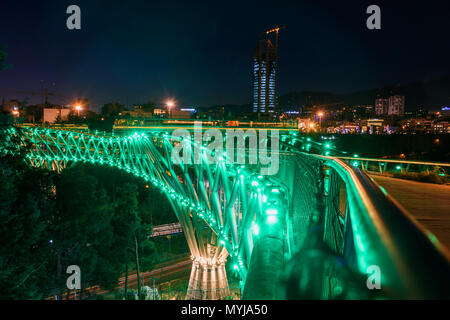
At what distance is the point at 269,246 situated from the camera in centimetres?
289

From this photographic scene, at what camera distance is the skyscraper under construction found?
114 meters

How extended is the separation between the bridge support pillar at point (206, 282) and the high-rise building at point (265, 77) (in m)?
95.5

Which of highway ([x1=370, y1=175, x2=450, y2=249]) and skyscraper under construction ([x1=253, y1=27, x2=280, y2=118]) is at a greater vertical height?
skyscraper under construction ([x1=253, y1=27, x2=280, y2=118])

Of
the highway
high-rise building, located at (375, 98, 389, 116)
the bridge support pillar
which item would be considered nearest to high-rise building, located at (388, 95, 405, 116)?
high-rise building, located at (375, 98, 389, 116)

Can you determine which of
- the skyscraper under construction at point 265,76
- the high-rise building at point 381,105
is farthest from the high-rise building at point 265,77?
the high-rise building at point 381,105

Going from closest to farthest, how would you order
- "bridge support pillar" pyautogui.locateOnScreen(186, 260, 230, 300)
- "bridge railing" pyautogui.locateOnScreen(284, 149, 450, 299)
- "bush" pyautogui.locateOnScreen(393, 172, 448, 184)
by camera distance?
"bridge railing" pyautogui.locateOnScreen(284, 149, 450, 299) → "bush" pyautogui.locateOnScreen(393, 172, 448, 184) → "bridge support pillar" pyautogui.locateOnScreen(186, 260, 230, 300)

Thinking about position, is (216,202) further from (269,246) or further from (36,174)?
(269,246)

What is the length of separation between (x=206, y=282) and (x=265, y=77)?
5553 inches

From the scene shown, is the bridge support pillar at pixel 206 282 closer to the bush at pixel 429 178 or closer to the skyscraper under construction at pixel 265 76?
the bush at pixel 429 178

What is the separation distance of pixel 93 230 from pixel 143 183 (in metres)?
29.1

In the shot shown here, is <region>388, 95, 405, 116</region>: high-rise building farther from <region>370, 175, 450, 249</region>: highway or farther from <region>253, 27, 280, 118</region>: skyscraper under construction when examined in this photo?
<region>370, 175, 450, 249</region>: highway

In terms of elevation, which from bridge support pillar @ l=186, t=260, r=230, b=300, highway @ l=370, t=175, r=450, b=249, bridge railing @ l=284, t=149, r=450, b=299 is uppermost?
bridge railing @ l=284, t=149, r=450, b=299

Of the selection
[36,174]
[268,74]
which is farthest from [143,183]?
[268,74]

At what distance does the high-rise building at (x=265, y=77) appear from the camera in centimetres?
11739
